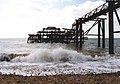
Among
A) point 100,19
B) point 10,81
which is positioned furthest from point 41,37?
point 10,81

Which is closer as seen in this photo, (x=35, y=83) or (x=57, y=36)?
(x=35, y=83)

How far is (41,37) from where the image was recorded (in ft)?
278

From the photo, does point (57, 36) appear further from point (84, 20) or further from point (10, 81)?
point (10, 81)

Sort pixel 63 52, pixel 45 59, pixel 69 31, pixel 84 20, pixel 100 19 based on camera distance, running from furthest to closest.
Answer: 1. pixel 69 31
2. pixel 100 19
3. pixel 84 20
4. pixel 63 52
5. pixel 45 59

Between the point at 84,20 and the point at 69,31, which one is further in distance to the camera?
the point at 69,31

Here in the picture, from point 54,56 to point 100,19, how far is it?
85.3ft

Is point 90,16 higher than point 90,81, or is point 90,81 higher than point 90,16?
point 90,16

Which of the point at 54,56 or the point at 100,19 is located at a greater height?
the point at 100,19

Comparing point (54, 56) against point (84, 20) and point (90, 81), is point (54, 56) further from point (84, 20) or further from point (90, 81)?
point (84, 20)

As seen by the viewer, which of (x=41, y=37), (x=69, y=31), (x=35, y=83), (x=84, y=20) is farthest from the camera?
(x=41, y=37)

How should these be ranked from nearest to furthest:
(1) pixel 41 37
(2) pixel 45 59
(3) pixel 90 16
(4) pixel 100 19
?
1. (2) pixel 45 59
2. (3) pixel 90 16
3. (4) pixel 100 19
4. (1) pixel 41 37

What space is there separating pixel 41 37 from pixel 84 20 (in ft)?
144

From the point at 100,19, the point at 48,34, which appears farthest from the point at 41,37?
the point at 100,19

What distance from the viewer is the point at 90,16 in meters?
38.4
